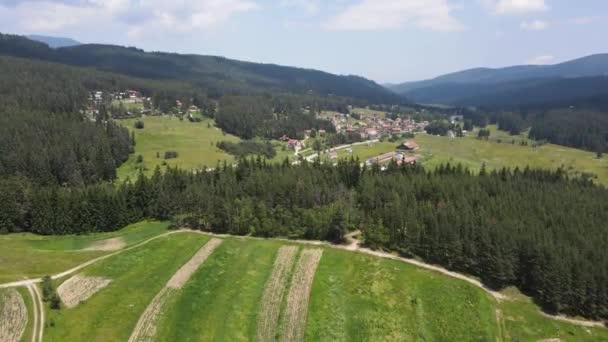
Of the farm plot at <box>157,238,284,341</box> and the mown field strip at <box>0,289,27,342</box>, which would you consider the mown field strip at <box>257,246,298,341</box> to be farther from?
the mown field strip at <box>0,289,27,342</box>

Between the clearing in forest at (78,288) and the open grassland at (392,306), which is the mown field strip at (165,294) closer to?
the clearing in forest at (78,288)

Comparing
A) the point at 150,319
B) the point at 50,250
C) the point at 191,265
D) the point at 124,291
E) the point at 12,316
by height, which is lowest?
the point at 150,319

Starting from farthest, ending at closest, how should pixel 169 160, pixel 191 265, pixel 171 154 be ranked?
1. pixel 171 154
2. pixel 169 160
3. pixel 191 265

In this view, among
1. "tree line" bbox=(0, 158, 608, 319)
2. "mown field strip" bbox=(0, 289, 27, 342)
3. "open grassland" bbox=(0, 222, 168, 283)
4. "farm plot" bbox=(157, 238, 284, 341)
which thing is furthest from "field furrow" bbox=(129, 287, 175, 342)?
"tree line" bbox=(0, 158, 608, 319)

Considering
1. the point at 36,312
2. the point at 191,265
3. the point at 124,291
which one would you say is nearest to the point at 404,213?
the point at 191,265

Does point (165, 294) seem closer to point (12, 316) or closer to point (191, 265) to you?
point (191, 265)

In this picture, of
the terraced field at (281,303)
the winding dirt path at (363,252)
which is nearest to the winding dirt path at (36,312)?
the terraced field at (281,303)
